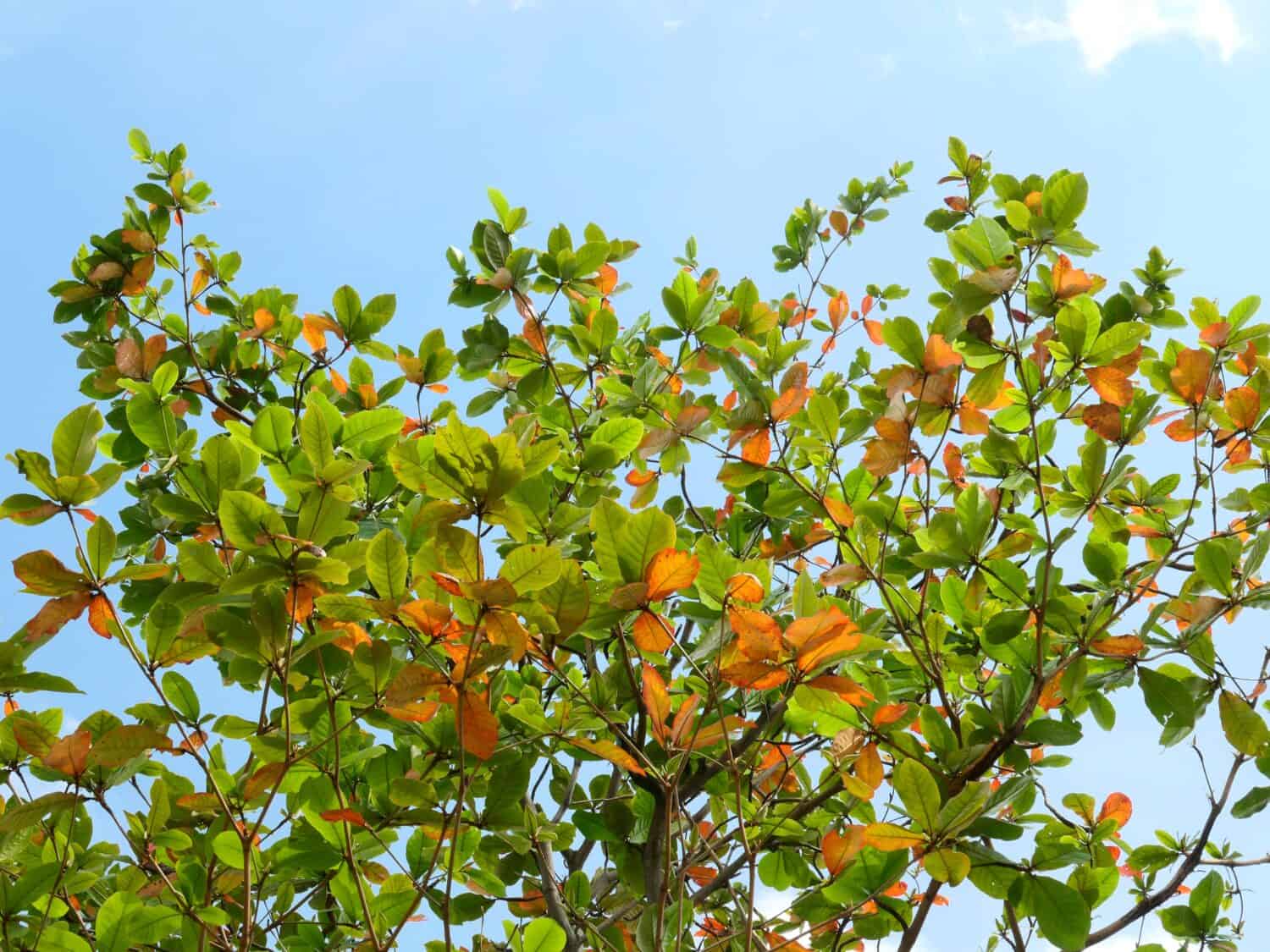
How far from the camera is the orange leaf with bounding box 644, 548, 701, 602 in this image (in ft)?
4.18

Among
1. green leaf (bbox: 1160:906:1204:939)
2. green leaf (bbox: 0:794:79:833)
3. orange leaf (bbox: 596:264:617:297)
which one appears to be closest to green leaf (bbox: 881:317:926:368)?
green leaf (bbox: 1160:906:1204:939)

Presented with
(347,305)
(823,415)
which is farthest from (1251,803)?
(347,305)

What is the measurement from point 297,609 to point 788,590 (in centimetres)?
122

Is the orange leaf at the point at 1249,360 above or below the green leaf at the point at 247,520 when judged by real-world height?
above

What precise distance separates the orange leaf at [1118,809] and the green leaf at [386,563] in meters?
1.83

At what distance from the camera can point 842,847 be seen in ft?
5.17

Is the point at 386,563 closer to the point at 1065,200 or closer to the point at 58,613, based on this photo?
the point at 58,613

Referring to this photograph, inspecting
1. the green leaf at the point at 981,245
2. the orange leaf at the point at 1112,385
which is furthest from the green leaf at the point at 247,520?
the orange leaf at the point at 1112,385

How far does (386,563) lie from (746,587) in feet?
1.69

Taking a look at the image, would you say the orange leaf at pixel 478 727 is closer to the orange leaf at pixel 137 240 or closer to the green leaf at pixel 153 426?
the green leaf at pixel 153 426

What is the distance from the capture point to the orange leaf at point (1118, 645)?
1.59 metres

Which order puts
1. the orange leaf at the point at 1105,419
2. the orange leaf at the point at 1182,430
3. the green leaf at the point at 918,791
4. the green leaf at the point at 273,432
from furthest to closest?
the orange leaf at the point at 1182,430, the orange leaf at the point at 1105,419, the green leaf at the point at 273,432, the green leaf at the point at 918,791

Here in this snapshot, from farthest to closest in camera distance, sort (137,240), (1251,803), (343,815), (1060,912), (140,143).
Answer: (140,143) < (137,240) < (1251,803) < (1060,912) < (343,815)

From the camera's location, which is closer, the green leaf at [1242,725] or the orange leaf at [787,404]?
the green leaf at [1242,725]
